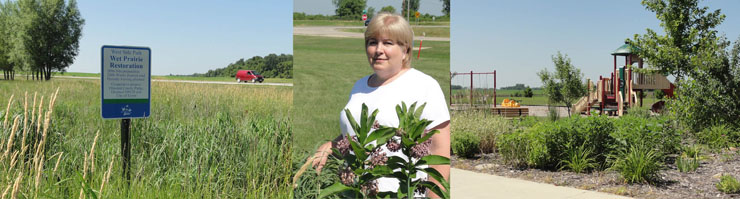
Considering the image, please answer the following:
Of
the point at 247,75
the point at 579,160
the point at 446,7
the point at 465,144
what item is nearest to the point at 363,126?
the point at 446,7

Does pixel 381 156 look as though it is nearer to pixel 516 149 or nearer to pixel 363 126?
pixel 363 126

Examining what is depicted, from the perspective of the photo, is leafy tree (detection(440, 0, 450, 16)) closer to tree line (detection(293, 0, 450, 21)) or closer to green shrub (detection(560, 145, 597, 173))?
tree line (detection(293, 0, 450, 21))

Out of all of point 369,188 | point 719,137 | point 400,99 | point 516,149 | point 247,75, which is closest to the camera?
point 369,188

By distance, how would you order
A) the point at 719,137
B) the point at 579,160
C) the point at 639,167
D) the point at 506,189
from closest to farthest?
the point at 506,189 < the point at 639,167 < the point at 579,160 < the point at 719,137

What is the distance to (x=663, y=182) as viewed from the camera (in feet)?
20.2

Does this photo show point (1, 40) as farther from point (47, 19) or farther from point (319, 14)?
point (319, 14)

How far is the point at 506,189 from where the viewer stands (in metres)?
5.71

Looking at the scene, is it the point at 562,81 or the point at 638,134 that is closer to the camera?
the point at 638,134

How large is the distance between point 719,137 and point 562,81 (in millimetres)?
8168

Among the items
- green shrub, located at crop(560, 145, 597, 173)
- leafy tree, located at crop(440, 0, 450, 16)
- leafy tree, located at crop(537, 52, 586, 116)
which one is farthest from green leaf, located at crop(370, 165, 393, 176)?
leafy tree, located at crop(537, 52, 586, 116)

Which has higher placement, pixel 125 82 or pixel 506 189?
pixel 125 82

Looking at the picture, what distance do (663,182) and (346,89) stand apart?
5.48 meters

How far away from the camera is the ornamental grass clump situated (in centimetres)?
156

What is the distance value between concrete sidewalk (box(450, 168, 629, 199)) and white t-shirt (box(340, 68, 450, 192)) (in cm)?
360
